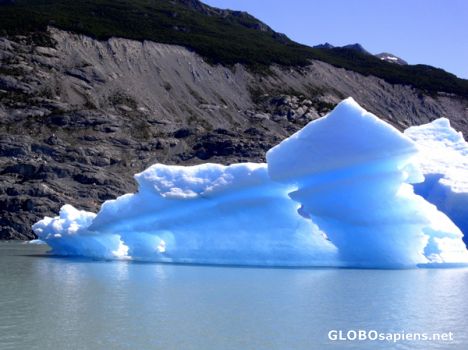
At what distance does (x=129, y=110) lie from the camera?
58781 mm

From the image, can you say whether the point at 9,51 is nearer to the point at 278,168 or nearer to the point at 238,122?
the point at 238,122

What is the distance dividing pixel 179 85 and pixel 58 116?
16.4 m

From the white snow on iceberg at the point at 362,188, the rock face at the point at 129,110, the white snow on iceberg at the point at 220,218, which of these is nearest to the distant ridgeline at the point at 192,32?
the rock face at the point at 129,110

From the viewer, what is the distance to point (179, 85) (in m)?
66.6

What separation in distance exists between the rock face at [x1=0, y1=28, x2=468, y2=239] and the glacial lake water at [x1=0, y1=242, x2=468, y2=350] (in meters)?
27.5

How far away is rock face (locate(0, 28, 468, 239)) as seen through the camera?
142ft

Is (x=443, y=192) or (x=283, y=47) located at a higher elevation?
(x=283, y=47)

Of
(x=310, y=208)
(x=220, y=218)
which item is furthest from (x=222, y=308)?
(x=220, y=218)

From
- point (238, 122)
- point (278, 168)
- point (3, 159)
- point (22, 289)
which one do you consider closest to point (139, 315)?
point (22, 289)

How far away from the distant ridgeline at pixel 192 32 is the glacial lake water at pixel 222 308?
58681 mm

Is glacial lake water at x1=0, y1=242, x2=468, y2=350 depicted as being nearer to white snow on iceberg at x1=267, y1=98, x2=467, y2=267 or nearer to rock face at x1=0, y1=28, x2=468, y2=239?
white snow on iceberg at x1=267, y1=98, x2=467, y2=267

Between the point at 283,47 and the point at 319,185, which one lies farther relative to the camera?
the point at 283,47

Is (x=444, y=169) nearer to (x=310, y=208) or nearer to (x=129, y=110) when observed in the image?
(x=310, y=208)

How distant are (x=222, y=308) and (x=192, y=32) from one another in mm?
76139
